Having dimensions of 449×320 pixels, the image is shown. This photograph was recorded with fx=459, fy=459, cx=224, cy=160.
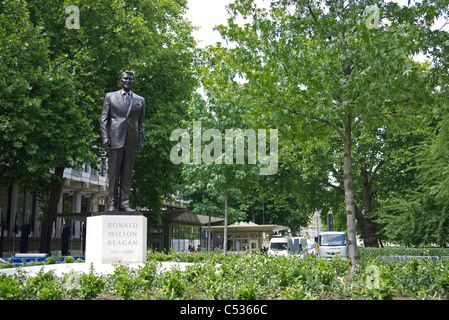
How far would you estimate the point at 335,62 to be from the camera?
39.7 ft

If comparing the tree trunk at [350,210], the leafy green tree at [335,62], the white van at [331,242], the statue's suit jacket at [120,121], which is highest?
the leafy green tree at [335,62]

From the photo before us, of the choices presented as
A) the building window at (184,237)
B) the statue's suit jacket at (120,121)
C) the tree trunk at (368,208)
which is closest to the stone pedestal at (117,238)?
the statue's suit jacket at (120,121)

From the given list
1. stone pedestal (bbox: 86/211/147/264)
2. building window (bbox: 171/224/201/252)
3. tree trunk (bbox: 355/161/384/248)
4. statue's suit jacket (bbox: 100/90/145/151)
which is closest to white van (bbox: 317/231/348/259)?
tree trunk (bbox: 355/161/384/248)

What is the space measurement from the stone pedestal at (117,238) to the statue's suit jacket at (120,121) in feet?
5.63

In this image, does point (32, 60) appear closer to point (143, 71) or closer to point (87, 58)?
point (87, 58)

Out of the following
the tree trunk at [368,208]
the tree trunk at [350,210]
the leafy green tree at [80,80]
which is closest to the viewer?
the tree trunk at [350,210]

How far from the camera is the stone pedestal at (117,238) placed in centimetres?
1050

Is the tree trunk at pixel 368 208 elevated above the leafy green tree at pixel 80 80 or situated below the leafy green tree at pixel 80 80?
below

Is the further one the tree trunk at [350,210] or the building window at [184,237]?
the building window at [184,237]

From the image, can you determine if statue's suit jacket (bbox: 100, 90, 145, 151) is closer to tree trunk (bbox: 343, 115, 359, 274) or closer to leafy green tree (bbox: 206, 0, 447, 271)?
leafy green tree (bbox: 206, 0, 447, 271)

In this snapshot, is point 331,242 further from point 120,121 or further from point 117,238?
point 120,121

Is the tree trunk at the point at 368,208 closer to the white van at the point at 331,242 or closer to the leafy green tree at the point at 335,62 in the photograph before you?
the white van at the point at 331,242

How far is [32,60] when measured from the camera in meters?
17.7
